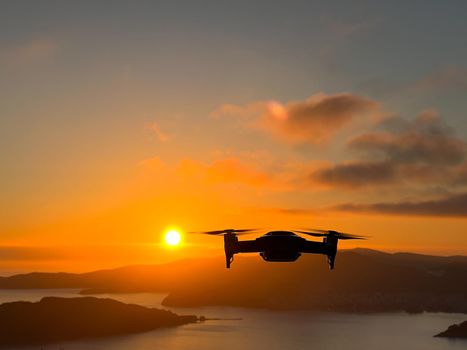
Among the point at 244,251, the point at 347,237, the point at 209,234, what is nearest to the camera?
the point at 209,234

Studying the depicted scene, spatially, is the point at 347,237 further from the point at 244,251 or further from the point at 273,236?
the point at 244,251

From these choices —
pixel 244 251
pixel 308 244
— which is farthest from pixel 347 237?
pixel 244 251

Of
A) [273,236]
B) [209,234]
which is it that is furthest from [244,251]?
[209,234]

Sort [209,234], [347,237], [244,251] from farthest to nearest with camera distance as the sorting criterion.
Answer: [244,251]
[347,237]
[209,234]

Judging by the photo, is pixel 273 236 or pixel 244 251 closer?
pixel 273 236

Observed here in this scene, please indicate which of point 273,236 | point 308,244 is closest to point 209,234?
point 273,236

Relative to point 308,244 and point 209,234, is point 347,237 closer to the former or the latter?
point 308,244

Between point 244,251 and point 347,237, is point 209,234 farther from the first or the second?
point 347,237

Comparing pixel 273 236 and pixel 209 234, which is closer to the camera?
pixel 209 234
